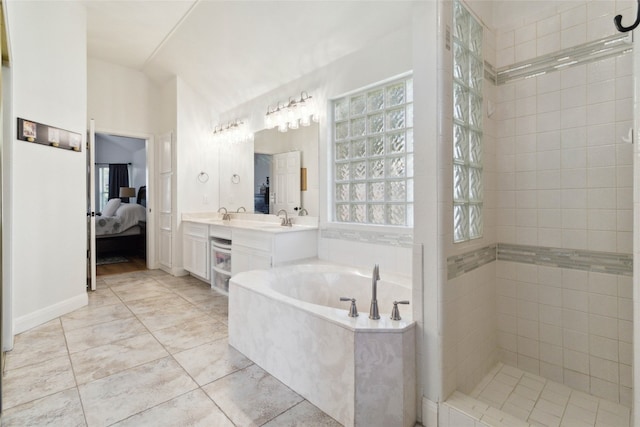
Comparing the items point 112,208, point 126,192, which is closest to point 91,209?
point 112,208

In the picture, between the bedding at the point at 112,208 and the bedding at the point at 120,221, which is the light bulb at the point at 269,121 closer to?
the bedding at the point at 120,221

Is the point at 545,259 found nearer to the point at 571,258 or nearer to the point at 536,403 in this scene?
the point at 571,258

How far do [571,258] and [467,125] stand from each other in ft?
3.44

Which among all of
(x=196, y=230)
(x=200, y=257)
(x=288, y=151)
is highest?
(x=288, y=151)

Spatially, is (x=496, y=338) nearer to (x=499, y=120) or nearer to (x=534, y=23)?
(x=499, y=120)

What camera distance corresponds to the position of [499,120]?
2.17m

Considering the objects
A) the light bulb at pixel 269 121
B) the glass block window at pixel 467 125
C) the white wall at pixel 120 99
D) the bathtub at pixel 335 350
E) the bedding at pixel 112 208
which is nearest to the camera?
the bathtub at pixel 335 350

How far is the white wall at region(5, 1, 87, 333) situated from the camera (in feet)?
8.44

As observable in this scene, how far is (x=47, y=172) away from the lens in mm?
2838

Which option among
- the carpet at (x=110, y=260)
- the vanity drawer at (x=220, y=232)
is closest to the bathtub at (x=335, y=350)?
the vanity drawer at (x=220, y=232)

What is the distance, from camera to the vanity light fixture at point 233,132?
4.12 metres

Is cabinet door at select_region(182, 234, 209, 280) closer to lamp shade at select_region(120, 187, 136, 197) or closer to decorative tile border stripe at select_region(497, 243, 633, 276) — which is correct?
decorative tile border stripe at select_region(497, 243, 633, 276)

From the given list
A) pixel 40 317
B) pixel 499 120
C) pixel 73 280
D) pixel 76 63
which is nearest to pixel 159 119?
pixel 76 63

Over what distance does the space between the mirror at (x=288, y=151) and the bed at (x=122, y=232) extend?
3083 millimetres
